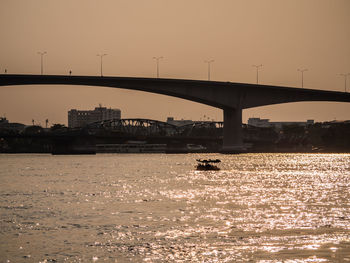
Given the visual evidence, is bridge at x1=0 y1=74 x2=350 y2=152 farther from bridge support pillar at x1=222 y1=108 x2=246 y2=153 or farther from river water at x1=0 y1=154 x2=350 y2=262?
river water at x1=0 y1=154 x2=350 y2=262

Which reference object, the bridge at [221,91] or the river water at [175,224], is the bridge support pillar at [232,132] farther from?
the river water at [175,224]

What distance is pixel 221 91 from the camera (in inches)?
6580

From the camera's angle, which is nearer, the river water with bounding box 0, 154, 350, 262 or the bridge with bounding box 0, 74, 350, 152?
the river water with bounding box 0, 154, 350, 262

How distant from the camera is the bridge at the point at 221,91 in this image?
152 metres

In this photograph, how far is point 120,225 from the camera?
45.0m

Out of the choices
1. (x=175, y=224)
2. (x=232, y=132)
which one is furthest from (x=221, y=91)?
(x=175, y=224)

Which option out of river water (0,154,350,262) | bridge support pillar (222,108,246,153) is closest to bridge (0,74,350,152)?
bridge support pillar (222,108,246,153)

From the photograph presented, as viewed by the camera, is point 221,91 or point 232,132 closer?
point 221,91

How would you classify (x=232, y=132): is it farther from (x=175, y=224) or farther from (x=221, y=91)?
(x=175, y=224)

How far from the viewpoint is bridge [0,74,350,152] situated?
15188 centimetres

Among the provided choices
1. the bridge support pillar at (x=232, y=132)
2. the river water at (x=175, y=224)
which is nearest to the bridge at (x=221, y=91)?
the bridge support pillar at (x=232, y=132)

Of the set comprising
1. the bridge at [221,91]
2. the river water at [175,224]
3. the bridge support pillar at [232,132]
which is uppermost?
the bridge at [221,91]

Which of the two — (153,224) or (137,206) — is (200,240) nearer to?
(153,224)

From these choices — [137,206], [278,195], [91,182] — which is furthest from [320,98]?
[137,206]
